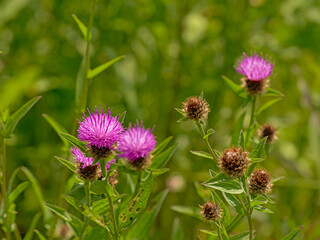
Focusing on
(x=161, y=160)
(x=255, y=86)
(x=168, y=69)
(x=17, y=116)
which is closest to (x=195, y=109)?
(x=161, y=160)

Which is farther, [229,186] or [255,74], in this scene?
[255,74]

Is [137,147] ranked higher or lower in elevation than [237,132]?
lower

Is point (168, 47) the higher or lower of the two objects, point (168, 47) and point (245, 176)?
the higher

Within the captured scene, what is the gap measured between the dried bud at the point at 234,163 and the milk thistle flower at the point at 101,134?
27cm

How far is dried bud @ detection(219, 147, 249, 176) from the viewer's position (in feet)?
3.41

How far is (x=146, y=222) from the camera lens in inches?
51.4

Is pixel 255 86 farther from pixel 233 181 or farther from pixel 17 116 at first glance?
pixel 17 116

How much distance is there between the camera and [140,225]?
131 centimetres

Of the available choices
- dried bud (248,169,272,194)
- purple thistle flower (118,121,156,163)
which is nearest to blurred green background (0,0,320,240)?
purple thistle flower (118,121,156,163)

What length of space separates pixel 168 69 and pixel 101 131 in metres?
1.59

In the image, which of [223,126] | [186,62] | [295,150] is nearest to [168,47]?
[186,62]

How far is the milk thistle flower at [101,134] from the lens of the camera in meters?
1.04

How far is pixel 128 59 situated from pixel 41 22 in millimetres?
685

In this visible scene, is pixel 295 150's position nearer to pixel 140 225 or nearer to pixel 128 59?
pixel 128 59
